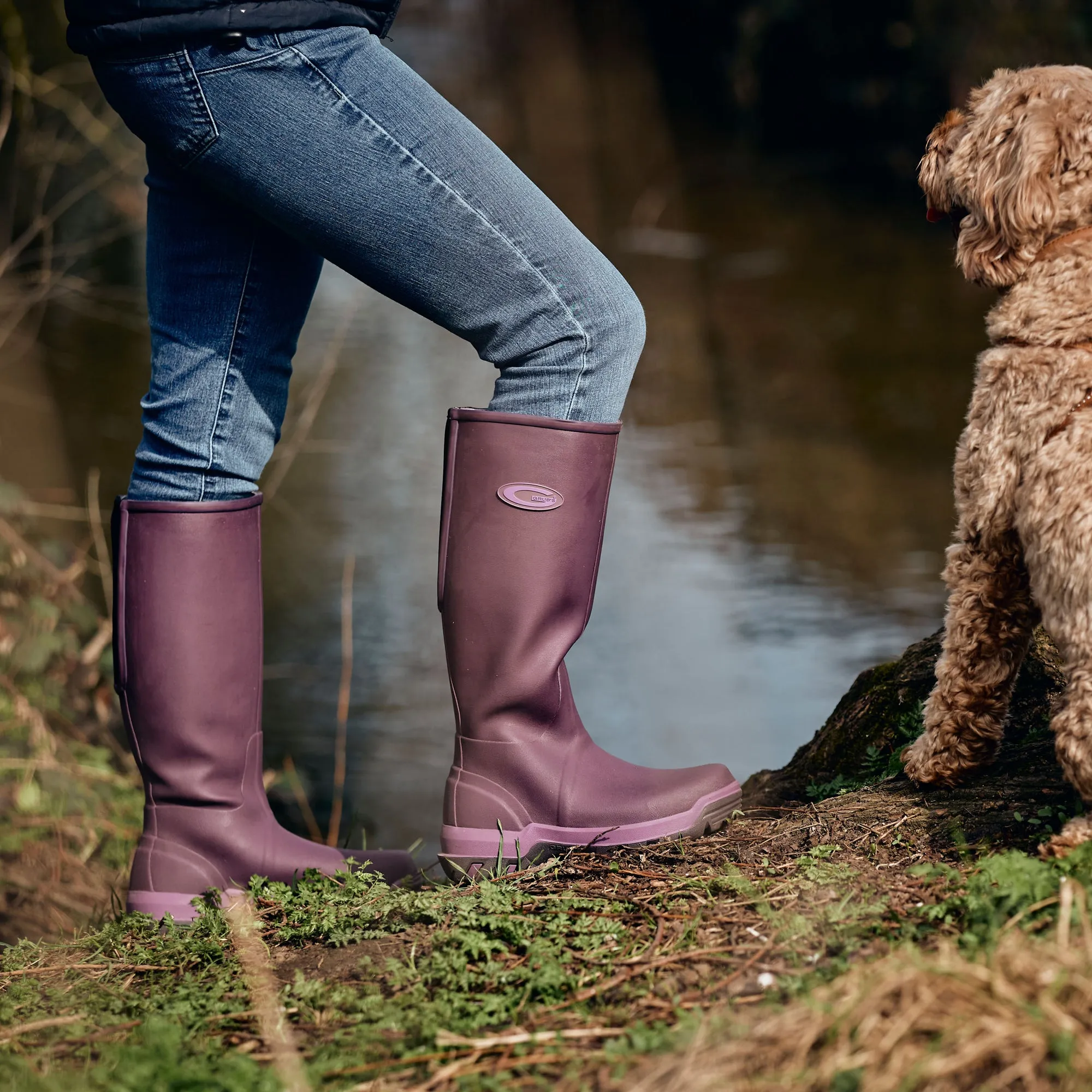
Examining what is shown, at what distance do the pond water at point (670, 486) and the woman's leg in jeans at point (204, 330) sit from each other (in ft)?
5.72

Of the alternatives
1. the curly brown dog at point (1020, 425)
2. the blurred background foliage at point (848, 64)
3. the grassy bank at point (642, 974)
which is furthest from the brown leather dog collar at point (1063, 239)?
the blurred background foliage at point (848, 64)

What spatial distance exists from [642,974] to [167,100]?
156 cm

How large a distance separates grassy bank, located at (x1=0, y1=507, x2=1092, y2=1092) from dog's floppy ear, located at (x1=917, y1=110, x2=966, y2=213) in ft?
3.96

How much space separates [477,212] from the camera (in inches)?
76.8

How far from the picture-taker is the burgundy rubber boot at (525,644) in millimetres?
2145

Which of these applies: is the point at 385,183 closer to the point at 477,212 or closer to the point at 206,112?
Answer: the point at 477,212

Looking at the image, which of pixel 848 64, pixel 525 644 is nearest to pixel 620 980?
pixel 525 644

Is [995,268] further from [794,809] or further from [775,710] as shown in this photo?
[775,710]

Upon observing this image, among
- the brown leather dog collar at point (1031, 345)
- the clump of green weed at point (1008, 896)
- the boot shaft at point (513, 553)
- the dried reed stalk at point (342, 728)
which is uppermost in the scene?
the brown leather dog collar at point (1031, 345)

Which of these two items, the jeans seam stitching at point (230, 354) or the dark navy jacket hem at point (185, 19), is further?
the jeans seam stitching at point (230, 354)

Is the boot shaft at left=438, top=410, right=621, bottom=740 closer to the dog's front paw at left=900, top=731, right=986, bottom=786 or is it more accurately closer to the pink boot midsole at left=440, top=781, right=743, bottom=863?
the pink boot midsole at left=440, top=781, right=743, bottom=863

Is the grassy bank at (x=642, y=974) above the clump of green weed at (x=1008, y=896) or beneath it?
beneath

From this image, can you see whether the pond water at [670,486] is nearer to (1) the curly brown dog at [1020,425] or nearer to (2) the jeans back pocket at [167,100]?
(1) the curly brown dog at [1020,425]

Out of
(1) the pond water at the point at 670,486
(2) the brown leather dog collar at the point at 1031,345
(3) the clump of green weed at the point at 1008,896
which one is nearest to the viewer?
(3) the clump of green weed at the point at 1008,896
